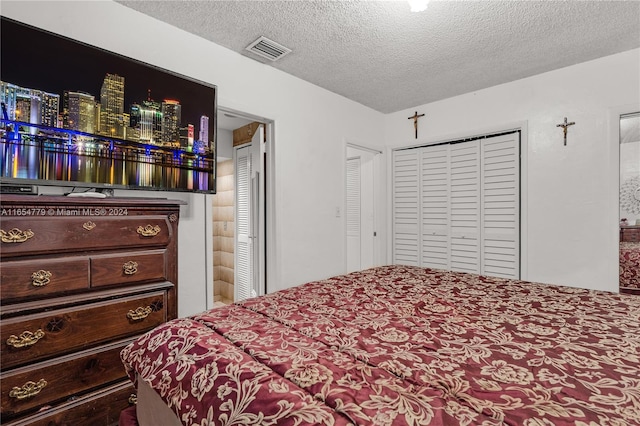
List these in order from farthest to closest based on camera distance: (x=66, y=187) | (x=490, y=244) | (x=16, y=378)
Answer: (x=490, y=244) → (x=66, y=187) → (x=16, y=378)

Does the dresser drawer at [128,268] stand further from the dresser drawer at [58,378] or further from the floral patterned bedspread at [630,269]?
the floral patterned bedspread at [630,269]

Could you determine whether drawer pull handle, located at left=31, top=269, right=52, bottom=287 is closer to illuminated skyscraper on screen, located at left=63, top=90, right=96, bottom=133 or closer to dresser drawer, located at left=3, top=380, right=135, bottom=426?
dresser drawer, located at left=3, top=380, right=135, bottom=426

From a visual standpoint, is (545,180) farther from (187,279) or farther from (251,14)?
Answer: (187,279)

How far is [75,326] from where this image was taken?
59.9 inches

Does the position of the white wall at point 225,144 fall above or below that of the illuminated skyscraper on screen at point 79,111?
above

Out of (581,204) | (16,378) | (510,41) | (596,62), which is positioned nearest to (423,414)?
(16,378)

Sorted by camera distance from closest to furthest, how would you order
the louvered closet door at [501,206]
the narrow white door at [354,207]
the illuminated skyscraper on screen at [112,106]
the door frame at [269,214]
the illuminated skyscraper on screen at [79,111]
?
1. the illuminated skyscraper on screen at [79,111]
2. the illuminated skyscraper on screen at [112,106]
3. the door frame at [269,214]
4. the louvered closet door at [501,206]
5. the narrow white door at [354,207]

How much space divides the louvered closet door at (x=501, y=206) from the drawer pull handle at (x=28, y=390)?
12.7 ft

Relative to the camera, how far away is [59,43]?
5.85 ft

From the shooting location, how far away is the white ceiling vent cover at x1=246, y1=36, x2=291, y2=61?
258 cm

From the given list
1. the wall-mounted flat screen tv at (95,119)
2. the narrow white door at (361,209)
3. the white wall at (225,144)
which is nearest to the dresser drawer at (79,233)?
the wall-mounted flat screen tv at (95,119)

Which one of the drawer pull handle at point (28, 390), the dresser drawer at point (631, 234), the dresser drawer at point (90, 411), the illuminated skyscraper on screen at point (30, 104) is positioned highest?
the illuminated skyscraper on screen at point (30, 104)

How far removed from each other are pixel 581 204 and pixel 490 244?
36.6 inches

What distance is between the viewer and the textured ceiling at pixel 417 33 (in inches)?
85.4
